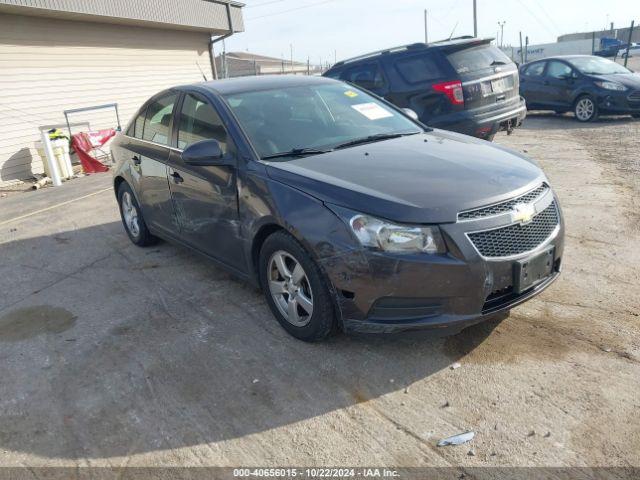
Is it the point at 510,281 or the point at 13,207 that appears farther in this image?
the point at 13,207

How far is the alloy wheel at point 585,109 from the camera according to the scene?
12.0 m

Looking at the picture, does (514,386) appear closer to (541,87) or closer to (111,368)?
(111,368)

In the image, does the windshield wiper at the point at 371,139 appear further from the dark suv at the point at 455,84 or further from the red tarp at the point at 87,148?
the red tarp at the point at 87,148

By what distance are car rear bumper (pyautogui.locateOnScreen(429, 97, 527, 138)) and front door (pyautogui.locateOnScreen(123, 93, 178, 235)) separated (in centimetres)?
378

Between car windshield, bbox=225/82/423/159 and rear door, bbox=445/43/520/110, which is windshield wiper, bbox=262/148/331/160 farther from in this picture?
rear door, bbox=445/43/520/110

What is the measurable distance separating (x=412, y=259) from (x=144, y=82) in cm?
1374

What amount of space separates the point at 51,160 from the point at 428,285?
10.1 meters

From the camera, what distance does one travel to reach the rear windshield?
7305mm

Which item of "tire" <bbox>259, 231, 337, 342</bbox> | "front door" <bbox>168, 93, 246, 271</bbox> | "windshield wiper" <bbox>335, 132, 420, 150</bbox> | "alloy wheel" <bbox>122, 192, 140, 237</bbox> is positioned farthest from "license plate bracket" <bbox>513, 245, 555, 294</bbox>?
"alloy wheel" <bbox>122, 192, 140, 237</bbox>

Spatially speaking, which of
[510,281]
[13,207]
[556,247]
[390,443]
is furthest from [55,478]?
[13,207]

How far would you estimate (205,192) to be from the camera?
407 cm

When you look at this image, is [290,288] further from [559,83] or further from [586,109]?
[559,83]

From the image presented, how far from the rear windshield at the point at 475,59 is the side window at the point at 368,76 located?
1145 mm

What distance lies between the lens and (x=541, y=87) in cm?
1304
